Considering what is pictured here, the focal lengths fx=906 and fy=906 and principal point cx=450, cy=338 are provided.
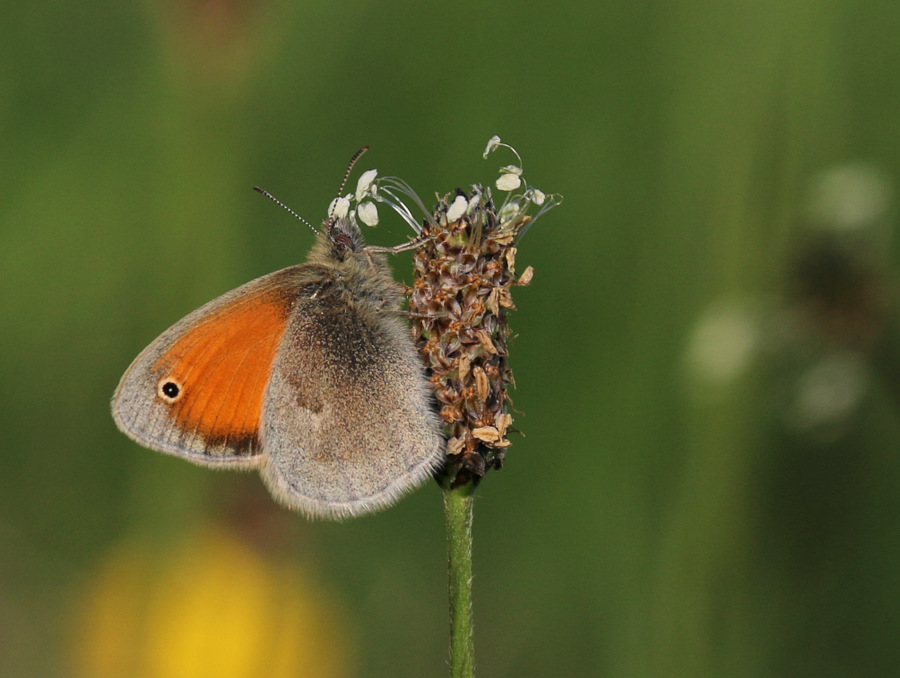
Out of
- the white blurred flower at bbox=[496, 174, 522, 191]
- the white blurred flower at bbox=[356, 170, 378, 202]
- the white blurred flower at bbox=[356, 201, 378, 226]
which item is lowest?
the white blurred flower at bbox=[496, 174, 522, 191]

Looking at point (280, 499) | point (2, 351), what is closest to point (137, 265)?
point (2, 351)

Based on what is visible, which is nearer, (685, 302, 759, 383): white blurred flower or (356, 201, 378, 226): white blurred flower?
(356, 201, 378, 226): white blurred flower

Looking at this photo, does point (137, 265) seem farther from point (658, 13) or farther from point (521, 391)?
point (658, 13)

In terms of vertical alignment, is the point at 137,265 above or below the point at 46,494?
above

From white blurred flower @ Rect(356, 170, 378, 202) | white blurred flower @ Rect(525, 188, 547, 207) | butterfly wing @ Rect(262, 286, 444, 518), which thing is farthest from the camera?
white blurred flower @ Rect(356, 170, 378, 202)

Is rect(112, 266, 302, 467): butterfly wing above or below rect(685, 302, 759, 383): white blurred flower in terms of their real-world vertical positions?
below

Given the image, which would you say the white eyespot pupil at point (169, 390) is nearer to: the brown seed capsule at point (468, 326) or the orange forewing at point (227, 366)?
the orange forewing at point (227, 366)

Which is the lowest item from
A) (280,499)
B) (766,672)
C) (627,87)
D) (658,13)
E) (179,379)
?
(766,672)

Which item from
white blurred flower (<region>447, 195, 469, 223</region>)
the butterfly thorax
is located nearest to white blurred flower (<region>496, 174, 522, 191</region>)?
white blurred flower (<region>447, 195, 469, 223</region>)

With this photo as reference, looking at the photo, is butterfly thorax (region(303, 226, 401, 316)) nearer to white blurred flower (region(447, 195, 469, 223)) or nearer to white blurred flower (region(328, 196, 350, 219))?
white blurred flower (region(328, 196, 350, 219))
